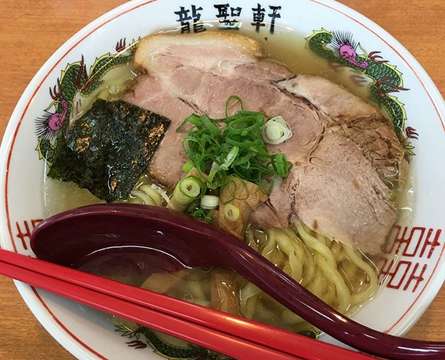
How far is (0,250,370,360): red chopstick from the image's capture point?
3.37 ft

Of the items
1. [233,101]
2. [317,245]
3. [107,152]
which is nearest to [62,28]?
[107,152]

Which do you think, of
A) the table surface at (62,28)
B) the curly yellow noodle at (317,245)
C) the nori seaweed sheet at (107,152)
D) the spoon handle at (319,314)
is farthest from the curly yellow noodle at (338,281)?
the table surface at (62,28)

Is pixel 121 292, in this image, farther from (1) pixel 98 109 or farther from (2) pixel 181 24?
(2) pixel 181 24

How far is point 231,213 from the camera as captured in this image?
1371 millimetres

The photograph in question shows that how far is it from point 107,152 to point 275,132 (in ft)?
1.70

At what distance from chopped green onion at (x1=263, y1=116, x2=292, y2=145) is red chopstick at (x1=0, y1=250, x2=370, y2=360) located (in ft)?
1.96

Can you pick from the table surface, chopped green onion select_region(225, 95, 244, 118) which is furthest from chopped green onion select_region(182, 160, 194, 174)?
the table surface

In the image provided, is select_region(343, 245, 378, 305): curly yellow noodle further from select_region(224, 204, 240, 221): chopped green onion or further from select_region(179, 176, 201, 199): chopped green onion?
select_region(179, 176, 201, 199): chopped green onion

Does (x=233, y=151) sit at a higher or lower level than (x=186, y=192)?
higher

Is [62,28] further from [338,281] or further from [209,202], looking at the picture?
[338,281]

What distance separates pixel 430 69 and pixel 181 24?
898mm

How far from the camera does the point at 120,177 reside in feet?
5.03

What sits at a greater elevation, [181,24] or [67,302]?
[181,24]

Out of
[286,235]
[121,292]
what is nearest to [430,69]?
[286,235]
